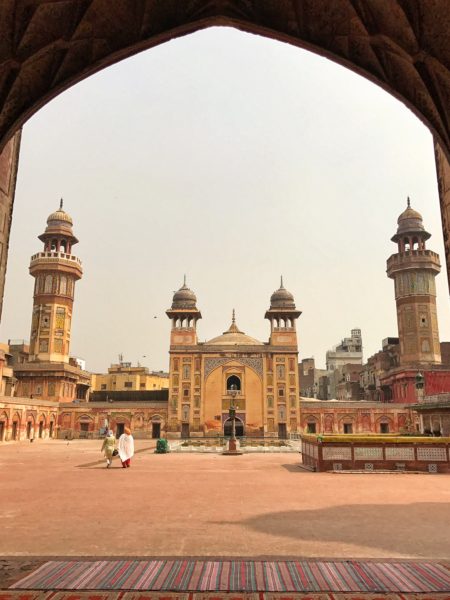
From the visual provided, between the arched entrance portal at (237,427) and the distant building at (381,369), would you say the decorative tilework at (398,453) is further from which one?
the distant building at (381,369)

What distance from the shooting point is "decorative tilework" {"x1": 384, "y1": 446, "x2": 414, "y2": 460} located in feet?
50.6

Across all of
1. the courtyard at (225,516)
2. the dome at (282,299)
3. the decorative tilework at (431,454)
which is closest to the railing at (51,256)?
the dome at (282,299)

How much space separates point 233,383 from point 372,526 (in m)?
36.8

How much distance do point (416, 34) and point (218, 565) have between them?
5.81 meters

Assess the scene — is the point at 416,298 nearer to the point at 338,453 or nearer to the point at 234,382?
the point at 234,382

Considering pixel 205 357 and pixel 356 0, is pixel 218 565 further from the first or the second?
pixel 205 357

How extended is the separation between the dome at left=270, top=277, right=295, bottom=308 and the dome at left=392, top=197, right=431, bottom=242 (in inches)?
455

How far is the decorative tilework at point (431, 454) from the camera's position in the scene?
50.4 ft

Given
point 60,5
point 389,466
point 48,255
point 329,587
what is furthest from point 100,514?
point 48,255

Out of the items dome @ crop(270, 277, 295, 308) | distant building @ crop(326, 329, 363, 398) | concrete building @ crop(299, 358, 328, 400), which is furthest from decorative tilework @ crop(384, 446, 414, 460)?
distant building @ crop(326, 329, 363, 398)

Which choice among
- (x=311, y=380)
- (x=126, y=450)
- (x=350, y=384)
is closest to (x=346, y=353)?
(x=311, y=380)

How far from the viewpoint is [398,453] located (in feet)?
50.8

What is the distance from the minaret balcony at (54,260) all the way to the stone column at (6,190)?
135 ft

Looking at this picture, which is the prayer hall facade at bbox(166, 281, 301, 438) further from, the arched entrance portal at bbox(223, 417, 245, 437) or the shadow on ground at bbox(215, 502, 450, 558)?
the shadow on ground at bbox(215, 502, 450, 558)
